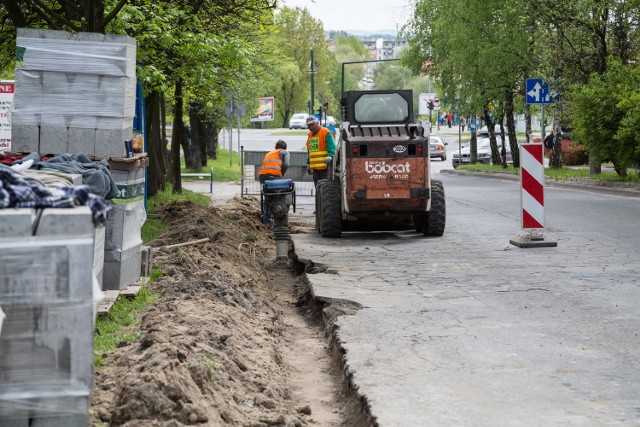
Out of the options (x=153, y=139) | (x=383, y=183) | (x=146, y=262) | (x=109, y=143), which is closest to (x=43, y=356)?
(x=109, y=143)

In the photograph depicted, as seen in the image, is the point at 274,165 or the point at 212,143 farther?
the point at 212,143

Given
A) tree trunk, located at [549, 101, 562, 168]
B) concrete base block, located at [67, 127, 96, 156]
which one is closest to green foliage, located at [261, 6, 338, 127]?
tree trunk, located at [549, 101, 562, 168]

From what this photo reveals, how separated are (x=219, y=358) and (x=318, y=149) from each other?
1295 cm

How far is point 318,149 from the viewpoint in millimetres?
19859

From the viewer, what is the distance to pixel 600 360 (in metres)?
7.23

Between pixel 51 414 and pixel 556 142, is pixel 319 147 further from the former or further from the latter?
pixel 556 142

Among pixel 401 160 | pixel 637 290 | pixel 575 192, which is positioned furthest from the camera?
pixel 575 192

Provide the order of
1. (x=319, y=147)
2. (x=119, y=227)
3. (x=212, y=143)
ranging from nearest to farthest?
1. (x=119, y=227)
2. (x=319, y=147)
3. (x=212, y=143)

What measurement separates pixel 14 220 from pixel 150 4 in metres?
13.5

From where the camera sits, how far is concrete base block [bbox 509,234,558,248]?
14.6 m

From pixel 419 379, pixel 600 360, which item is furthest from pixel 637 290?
pixel 419 379

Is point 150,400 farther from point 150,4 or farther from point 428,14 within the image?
point 428,14

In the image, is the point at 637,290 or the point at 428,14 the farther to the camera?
the point at 428,14

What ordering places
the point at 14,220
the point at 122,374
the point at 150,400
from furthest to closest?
the point at 122,374
the point at 150,400
the point at 14,220
